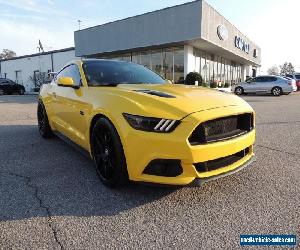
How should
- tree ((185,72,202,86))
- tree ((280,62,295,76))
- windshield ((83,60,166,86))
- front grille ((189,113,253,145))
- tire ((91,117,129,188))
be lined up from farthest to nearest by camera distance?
tree ((280,62,295,76)), tree ((185,72,202,86)), windshield ((83,60,166,86)), tire ((91,117,129,188)), front grille ((189,113,253,145))

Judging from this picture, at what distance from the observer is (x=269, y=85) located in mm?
21078

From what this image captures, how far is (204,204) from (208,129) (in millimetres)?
764

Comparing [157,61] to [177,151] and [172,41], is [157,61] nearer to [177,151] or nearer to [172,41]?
[172,41]

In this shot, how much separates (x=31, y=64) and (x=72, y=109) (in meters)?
36.0

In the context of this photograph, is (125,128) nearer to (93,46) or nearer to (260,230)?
(260,230)

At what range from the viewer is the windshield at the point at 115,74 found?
166 inches

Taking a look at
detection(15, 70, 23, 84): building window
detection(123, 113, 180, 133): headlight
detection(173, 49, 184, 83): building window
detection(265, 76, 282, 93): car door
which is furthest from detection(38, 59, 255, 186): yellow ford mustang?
detection(15, 70, 23, 84): building window

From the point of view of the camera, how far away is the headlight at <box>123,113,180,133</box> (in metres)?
2.83

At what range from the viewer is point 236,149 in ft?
10.3

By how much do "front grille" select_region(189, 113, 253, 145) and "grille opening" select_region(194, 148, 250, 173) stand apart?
222 millimetres

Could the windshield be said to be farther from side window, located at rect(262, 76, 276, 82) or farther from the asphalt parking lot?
side window, located at rect(262, 76, 276, 82)

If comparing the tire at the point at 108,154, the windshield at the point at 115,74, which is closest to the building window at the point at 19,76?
the windshield at the point at 115,74

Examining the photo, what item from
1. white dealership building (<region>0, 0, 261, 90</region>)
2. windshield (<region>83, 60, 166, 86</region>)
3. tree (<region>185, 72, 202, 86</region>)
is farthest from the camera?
tree (<region>185, 72, 202, 86</region>)

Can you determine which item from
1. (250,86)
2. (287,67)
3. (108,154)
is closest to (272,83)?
(250,86)
